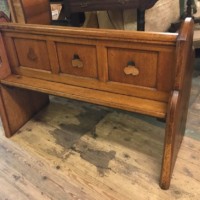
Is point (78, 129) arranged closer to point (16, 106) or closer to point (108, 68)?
point (16, 106)

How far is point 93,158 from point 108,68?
545mm

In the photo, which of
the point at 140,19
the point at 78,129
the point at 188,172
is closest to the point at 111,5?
the point at 140,19

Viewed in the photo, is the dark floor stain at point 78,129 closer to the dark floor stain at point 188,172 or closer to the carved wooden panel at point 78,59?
the carved wooden panel at point 78,59

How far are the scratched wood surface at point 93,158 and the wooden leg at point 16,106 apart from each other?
0.05 m

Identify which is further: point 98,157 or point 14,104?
point 14,104

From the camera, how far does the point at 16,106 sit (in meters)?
1.66

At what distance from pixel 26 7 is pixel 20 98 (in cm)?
58

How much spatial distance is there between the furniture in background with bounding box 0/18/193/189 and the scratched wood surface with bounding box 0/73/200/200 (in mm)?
139

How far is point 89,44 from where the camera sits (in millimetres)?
1191

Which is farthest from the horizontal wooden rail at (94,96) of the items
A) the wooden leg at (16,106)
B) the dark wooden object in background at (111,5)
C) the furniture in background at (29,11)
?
the dark wooden object in background at (111,5)

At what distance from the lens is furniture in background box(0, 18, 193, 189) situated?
103cm

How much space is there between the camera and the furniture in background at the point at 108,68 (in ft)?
3.39

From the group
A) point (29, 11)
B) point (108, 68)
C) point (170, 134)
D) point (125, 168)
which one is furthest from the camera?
point (29, 11)

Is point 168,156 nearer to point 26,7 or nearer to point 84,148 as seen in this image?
point 84,148
